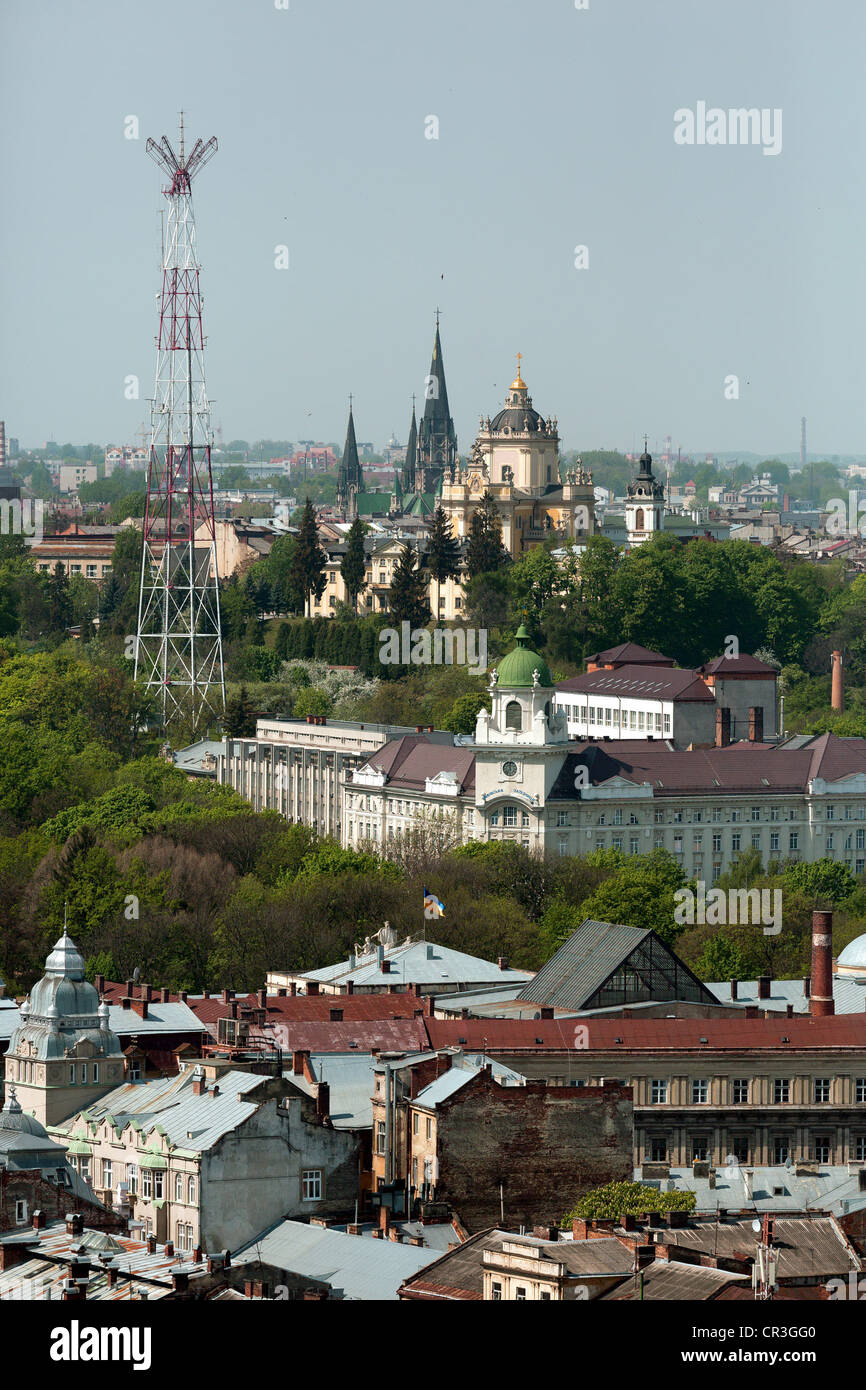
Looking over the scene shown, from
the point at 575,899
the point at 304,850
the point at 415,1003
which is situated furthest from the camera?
the point at 304,850

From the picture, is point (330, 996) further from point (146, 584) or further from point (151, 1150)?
point (146, 584)

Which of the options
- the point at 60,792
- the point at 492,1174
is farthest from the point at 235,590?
the point at 492,1174

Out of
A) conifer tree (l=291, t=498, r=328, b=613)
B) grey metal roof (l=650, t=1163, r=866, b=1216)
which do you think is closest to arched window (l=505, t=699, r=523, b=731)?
grey metal roof (l=650, t=1163, r=866, b=1216)

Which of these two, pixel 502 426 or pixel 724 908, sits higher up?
pixel 502 426

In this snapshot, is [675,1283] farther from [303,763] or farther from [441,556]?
[441,556]

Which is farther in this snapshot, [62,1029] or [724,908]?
[724,908]

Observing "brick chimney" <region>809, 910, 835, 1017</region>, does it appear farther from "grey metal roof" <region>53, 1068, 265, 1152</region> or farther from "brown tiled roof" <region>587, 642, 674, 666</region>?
"brown tiled roof" <region>587, 642, 674, 666</region>
